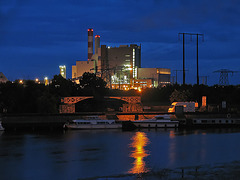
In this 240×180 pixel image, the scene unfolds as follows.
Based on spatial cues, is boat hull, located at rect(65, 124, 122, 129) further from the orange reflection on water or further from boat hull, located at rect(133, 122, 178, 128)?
the orange reflection on water

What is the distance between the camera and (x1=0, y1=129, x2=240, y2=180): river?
141ft

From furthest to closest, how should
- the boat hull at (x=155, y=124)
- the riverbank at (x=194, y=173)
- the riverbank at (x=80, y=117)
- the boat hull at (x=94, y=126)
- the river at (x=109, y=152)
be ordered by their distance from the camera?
the riverbank at (x=80, y=117)
the boat hull at (x=155, y=124)
the boat hull at (x=94, y=126)
the river at (x=109, y=152)
the riverbank at (x=194, y=173)

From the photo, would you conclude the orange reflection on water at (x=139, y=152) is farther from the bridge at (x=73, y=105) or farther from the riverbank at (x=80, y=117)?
the bridge at (x=73, y=105)

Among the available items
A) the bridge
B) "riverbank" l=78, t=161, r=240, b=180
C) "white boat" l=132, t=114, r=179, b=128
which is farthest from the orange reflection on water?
the bridge

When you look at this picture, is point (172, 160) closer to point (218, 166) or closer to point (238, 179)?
point (218, 166)

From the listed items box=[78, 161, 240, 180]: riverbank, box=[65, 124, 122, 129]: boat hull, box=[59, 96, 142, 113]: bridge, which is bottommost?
box=[78, 161, 240, 180]: riverbank

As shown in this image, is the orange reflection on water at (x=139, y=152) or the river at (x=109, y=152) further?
the river at (x=109, y=152)

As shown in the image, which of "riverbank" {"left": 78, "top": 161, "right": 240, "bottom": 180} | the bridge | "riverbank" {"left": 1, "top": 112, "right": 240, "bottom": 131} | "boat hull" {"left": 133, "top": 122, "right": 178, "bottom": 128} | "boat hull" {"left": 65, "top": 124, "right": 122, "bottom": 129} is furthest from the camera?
the bridge

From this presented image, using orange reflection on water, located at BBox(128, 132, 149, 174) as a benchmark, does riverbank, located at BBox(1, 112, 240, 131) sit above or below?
above

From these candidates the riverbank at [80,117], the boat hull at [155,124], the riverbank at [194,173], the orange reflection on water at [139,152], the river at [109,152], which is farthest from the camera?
the riverbank at [80,117]

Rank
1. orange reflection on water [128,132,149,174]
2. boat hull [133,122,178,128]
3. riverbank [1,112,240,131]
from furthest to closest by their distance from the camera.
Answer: riverbank [1,112,240,131]
boat hull [133,122,178,128]
orange reflection on water [128,132,149,174]

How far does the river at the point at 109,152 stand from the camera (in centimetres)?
4312

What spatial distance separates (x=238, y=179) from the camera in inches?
1406

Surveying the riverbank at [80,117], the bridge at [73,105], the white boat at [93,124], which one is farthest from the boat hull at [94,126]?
the bridge at [73,105]
